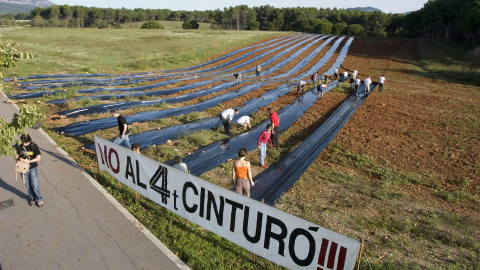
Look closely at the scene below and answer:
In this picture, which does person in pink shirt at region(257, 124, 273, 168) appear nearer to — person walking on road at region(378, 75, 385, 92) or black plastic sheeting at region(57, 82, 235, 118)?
black plastic sheeting at region(57, 82, 235, 118)

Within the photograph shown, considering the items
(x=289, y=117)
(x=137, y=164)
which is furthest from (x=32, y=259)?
(x=289, y=117)

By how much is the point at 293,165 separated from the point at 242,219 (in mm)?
5633

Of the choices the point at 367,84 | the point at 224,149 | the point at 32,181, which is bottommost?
the point at 224,149

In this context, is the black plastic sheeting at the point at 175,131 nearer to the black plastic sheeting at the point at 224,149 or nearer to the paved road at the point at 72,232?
the black plastic sheeting at the point at 224,149

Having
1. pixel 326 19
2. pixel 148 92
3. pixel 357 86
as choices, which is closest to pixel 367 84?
pixel 357 86

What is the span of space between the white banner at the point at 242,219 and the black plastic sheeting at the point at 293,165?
8.49 ft

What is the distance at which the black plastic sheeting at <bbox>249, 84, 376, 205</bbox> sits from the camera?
9.24m

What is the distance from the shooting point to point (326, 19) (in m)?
111

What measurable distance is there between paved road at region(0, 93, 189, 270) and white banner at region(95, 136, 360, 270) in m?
0.87

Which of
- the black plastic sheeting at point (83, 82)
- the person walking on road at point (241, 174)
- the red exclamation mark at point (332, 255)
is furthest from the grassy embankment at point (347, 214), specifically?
the black plastic sheeting at point (83, 82)

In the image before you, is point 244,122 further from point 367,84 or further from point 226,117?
point 367,84

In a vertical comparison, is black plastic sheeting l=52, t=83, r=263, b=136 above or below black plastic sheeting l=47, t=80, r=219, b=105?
below

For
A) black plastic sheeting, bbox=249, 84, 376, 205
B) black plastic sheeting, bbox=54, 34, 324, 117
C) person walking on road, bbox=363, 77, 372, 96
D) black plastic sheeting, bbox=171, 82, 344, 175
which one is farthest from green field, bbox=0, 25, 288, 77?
black plastic sheeting, bbox=249, 84, 376, 205

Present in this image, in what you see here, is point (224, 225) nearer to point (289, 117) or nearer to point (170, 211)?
point (170, 211)
